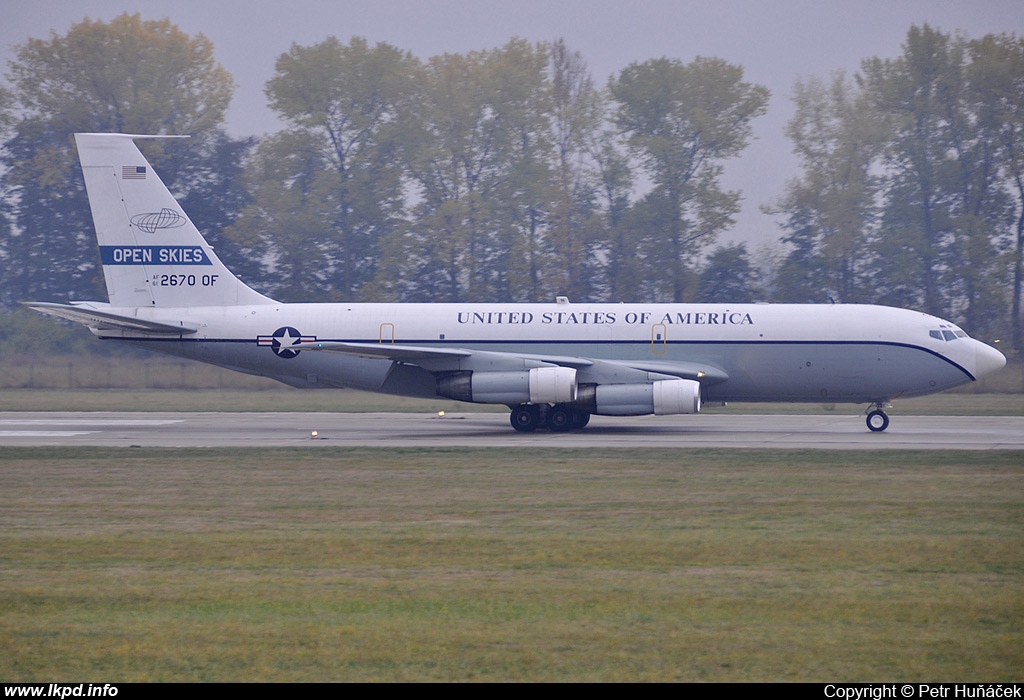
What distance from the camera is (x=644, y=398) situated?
2541 centimetres

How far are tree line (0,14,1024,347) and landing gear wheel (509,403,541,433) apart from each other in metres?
29.5

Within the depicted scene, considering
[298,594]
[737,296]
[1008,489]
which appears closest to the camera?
[298,594]

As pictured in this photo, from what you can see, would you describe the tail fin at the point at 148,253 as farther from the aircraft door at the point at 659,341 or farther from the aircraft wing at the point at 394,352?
the aircraft door at the point at 659,341

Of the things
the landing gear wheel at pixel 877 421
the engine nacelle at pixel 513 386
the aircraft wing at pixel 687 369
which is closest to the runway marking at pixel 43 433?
the engine nacelle at pixel 513 386

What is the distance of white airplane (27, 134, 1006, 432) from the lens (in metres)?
26.2

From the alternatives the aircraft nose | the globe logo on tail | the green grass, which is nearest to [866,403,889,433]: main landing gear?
the aircraft nose

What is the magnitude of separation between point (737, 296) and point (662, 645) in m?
49.2

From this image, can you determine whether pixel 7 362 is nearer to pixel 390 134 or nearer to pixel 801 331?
pixel 390 134

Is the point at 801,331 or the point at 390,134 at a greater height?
the point at 390,134

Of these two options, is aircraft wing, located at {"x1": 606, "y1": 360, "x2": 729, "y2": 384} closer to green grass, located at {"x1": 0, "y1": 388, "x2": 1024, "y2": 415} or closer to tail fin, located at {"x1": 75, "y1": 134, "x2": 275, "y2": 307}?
green grass, located at {"x1": 0, "y1": 388, "x2": 1024, "y2": 415}

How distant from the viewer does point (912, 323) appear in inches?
1044

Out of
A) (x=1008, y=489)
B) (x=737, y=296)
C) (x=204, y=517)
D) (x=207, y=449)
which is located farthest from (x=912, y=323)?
(x=737, y=296)

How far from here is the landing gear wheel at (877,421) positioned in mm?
Result: 26453
